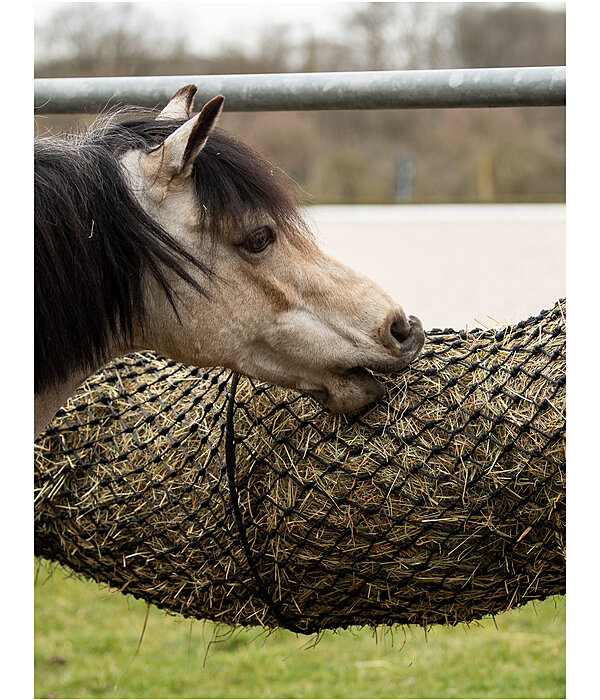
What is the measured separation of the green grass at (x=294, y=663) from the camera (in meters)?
3.65

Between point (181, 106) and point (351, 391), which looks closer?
point (351, 391)

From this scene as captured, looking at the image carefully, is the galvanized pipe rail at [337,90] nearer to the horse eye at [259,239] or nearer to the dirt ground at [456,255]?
the horse eye at [259,239]

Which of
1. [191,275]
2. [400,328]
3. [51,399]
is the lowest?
[51,399]

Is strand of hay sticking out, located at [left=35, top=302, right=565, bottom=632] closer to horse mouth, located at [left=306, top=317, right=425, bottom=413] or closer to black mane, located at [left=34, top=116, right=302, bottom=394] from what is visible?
horse mouth, located at [left=306, top=317, right=425, bottom=413]

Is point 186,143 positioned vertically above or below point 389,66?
below

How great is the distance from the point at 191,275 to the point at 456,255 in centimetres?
972

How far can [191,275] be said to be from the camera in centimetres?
164

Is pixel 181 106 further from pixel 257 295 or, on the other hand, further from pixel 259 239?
pixel 257 295

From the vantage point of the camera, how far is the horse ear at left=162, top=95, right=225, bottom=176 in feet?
5.01

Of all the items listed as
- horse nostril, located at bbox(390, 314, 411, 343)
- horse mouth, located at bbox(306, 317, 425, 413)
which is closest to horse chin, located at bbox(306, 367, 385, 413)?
horse mouth, located at bbox(306, 317, 425, 413)

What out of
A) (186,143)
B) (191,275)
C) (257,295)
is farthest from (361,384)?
(186,143)

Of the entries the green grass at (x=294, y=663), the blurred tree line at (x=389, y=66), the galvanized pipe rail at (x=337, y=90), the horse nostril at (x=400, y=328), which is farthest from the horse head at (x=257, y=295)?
the blurred tree line at (x=389, y=66)

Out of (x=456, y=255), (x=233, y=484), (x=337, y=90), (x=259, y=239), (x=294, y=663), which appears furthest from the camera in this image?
(x=456, y=255)
